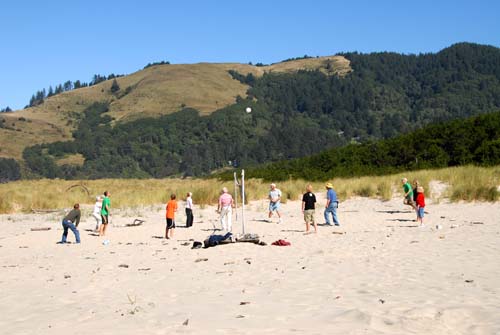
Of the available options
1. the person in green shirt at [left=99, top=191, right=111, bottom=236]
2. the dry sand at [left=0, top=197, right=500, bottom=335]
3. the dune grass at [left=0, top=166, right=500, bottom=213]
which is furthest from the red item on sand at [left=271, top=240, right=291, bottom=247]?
the dune grass at [left=0, top=166, right=500, bottom=213]

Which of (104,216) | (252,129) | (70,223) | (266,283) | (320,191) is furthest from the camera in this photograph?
(252,129)

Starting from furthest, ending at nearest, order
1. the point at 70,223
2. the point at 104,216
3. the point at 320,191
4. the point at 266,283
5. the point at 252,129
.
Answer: the point at 252,129 < the point at 320,191 < the point at 104,216 < the point at 70,223 < the point at 266,283

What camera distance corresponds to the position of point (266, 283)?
889 cm

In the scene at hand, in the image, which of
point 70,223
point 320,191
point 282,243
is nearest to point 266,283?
point 282,243

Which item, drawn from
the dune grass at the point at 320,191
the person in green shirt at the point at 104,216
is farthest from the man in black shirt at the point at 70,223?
the dune grass at the point at 320,191

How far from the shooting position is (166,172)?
128m

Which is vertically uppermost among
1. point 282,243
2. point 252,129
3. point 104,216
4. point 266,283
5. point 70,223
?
point 252,129

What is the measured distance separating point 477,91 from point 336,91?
4422 centimetres

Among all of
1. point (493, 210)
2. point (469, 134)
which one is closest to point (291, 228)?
point (493, 210)

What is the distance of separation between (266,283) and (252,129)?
14207cm

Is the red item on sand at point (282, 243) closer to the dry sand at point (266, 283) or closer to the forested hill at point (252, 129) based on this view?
the dry sand at point (266, 283)

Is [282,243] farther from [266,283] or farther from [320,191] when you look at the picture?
[320,191]

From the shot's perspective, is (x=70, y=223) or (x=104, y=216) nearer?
(x=70, y=223)

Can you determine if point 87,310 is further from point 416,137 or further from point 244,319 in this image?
point 416,137
